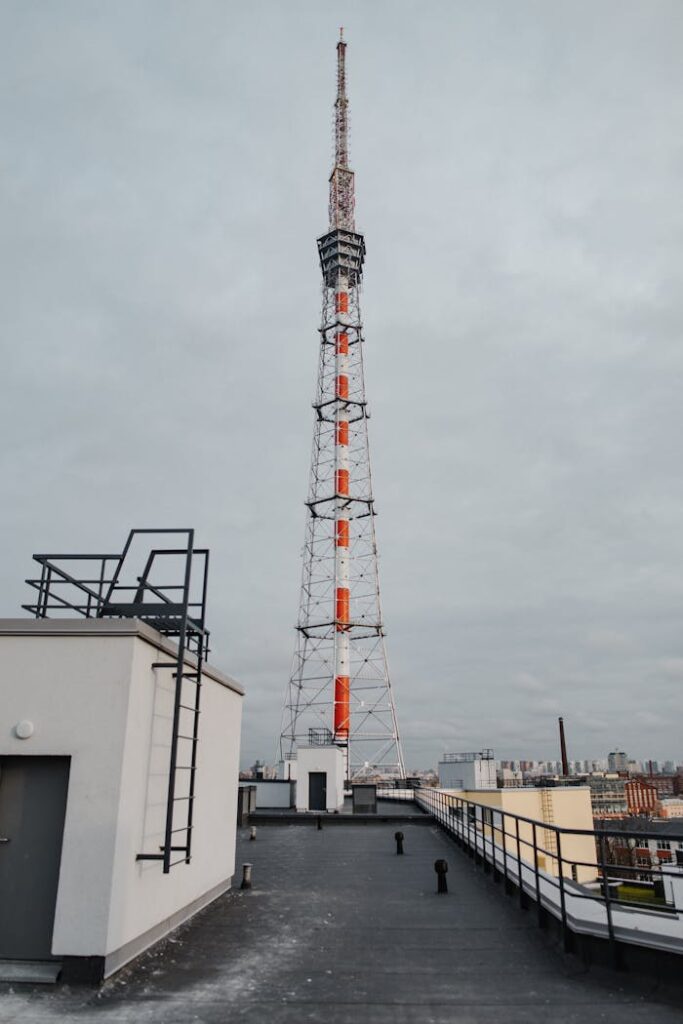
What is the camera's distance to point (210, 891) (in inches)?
377

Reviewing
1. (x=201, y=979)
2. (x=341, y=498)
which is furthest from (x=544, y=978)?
(x=341, y=498)

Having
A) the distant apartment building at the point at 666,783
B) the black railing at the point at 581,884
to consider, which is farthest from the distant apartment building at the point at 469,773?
the distant apartment building at the point at 666,783

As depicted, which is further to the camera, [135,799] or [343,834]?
[343,834]

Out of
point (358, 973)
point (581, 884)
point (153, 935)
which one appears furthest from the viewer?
point (581, 884)

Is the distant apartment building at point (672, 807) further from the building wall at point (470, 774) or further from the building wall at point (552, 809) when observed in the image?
the building wall at point (470, 774)

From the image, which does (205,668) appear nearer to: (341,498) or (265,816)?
(265,816)

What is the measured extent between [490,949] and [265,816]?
19.9 meters

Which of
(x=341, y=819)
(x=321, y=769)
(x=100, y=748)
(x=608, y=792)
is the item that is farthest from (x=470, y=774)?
(x=608, y=792)

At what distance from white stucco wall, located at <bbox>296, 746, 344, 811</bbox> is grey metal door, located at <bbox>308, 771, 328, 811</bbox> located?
13 centimetres

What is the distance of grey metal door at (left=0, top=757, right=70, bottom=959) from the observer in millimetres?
6402

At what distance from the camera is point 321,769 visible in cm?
2900

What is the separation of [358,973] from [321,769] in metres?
23.5

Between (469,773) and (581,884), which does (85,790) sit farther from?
(469,773)

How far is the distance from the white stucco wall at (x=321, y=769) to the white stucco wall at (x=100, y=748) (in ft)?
72.9
